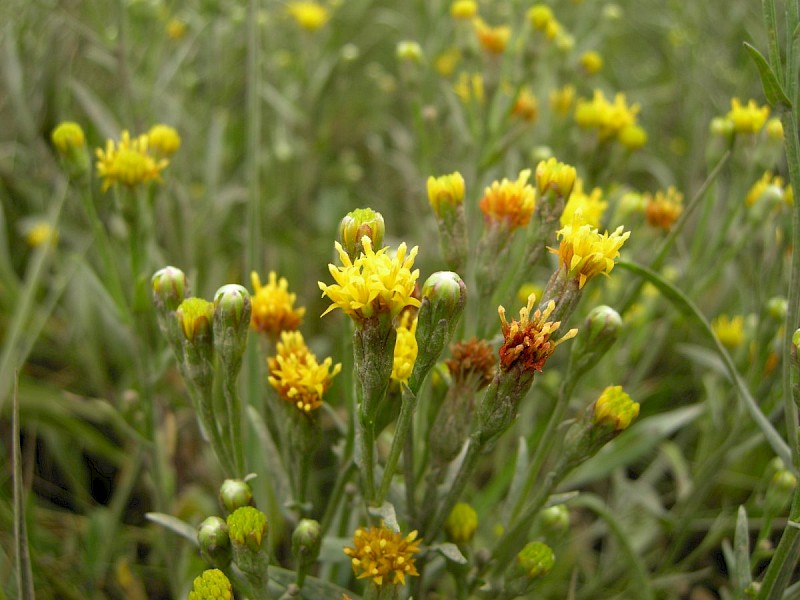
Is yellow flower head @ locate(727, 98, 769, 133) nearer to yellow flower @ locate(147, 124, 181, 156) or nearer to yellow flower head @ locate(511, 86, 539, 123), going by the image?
yellow flower head @ locate(511, 86, 539, 123)

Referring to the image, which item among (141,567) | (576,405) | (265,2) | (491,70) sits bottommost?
(141,567)

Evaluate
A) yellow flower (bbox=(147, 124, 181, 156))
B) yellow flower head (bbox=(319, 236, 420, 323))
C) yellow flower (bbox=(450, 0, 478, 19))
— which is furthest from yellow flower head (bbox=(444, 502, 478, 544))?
yellow flower (bbox=(450, 0, 478, 19))

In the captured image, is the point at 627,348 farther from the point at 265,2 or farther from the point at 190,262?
the point at 265,2

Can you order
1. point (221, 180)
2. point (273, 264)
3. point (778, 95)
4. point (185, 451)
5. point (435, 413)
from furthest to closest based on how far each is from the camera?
point (221, 180) → point (273, 264) → point (185, 451) → point (435, 413) → point (778, 95)


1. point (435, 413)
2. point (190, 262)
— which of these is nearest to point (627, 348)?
point (435, 413)

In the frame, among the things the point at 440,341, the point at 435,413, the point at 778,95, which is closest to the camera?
the point at 440,341

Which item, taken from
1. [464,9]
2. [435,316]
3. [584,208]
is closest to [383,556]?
[435,316]
